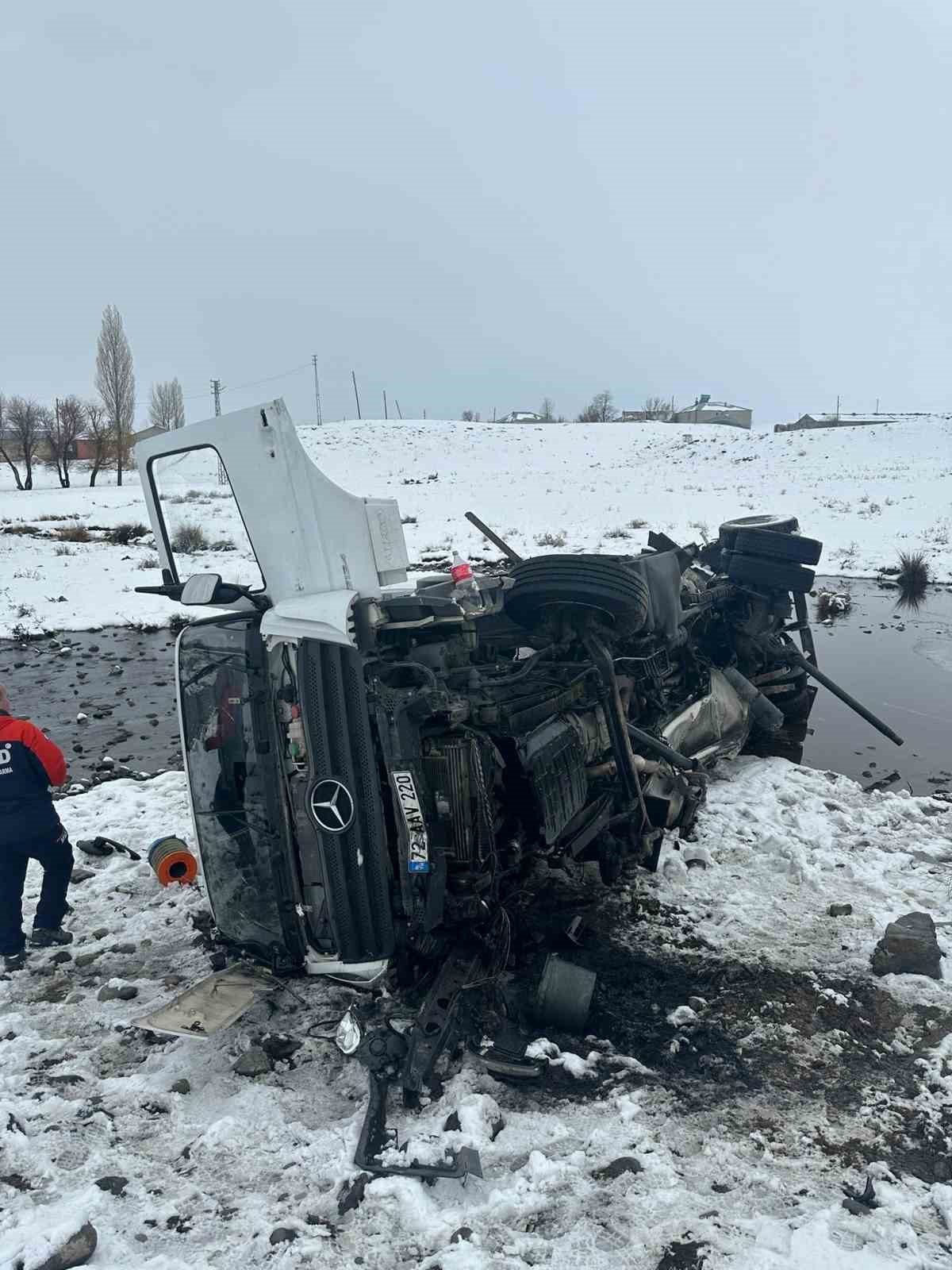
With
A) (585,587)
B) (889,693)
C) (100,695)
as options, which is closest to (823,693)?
(889,693)

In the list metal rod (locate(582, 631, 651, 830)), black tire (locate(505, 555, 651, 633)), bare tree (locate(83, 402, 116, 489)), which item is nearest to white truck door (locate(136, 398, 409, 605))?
black tire (locate(505, 555, 651, 633))

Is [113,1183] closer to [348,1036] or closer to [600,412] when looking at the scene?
[348,1036]

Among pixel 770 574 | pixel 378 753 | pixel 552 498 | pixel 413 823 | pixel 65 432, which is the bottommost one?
pixel 413 823

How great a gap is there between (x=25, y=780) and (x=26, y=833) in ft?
0.95

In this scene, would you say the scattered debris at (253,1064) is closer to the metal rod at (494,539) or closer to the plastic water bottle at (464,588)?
the plastic water bottle at (464,588)

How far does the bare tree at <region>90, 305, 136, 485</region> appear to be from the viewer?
51219 millimetres

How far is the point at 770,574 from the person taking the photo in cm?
694

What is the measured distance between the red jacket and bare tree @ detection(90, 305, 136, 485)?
51071 mm

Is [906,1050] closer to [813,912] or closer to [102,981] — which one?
[813,912]

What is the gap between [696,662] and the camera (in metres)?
6.79

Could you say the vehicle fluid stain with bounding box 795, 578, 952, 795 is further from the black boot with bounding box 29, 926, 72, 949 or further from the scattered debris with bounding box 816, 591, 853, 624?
the black boot with bounding box 29, 926, 72, 949

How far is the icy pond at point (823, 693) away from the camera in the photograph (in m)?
7.51

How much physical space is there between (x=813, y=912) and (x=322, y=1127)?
9.87 ft

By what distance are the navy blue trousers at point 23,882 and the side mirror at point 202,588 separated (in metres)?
1.85
